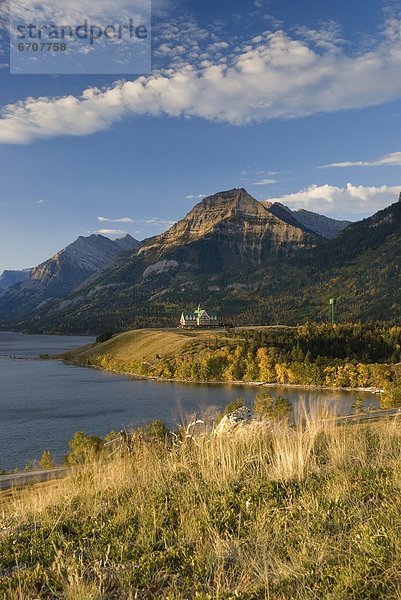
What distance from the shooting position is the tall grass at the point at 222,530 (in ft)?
19.5

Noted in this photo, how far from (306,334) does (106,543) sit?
528 feet

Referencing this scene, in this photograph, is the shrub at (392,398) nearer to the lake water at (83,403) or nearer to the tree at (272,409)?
the lake water at (83,403)

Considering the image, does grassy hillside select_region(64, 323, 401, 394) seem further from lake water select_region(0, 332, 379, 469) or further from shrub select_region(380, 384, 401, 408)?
shrub select_region(380, 384, 401, 408)

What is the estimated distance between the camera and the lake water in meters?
69.0

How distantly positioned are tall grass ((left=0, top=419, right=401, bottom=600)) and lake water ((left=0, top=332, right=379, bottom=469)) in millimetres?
33806

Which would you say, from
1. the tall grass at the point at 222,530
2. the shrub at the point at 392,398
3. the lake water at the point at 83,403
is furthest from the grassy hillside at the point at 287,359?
the tall grass at the point at 222,530

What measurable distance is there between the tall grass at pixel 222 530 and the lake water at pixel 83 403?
33.8 m

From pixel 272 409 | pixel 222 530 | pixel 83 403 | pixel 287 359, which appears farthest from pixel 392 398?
pixel 222 530

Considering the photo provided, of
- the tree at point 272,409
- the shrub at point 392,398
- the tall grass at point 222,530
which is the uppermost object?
the tall grass at point 222,530

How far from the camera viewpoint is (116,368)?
188 meters

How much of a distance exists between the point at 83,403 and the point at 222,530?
103 metres

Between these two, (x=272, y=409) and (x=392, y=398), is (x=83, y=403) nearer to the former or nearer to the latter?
(x=392, y=398)

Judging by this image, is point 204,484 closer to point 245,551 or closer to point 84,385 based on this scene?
point 245,551

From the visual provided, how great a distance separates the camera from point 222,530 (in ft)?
25.3
